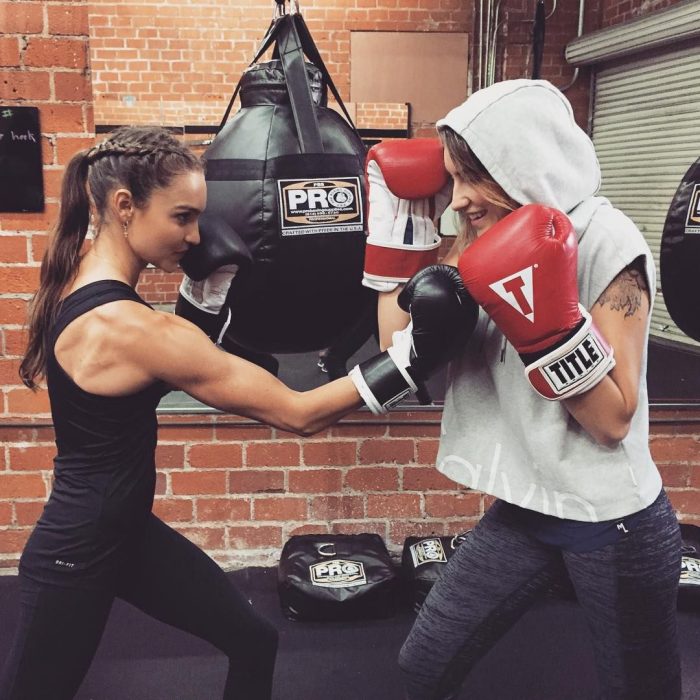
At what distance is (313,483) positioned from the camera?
2496 millimetres

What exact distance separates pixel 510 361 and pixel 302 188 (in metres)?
0.50

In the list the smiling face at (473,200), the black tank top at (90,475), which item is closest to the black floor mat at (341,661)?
the black tank top at (90,475)

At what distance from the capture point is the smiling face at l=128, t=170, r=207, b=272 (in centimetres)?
123

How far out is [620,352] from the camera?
104 cm

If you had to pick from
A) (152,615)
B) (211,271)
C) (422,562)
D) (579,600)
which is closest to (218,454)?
(422,562)

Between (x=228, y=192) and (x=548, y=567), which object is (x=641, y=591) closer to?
(x=548, y=567)

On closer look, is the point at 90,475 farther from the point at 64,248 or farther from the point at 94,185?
the point at 94,185

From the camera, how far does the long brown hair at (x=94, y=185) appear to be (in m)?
1.22

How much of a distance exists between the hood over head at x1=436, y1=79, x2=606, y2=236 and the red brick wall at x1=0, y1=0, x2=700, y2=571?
147 cm

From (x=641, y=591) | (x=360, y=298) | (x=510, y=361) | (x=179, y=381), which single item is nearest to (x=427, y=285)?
(x=510, y=361)

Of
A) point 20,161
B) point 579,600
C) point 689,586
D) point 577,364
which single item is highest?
point 20,161

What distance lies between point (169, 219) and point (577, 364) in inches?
28.9

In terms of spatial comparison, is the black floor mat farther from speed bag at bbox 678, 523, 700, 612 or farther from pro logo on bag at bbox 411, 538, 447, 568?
pro logo on bag at bbox 411, 538, 447, 568

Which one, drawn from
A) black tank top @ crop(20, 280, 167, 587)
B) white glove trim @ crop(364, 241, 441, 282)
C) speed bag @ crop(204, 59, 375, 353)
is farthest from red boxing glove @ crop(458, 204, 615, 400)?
black tank top @ crop(20, 280, 167, 587)
